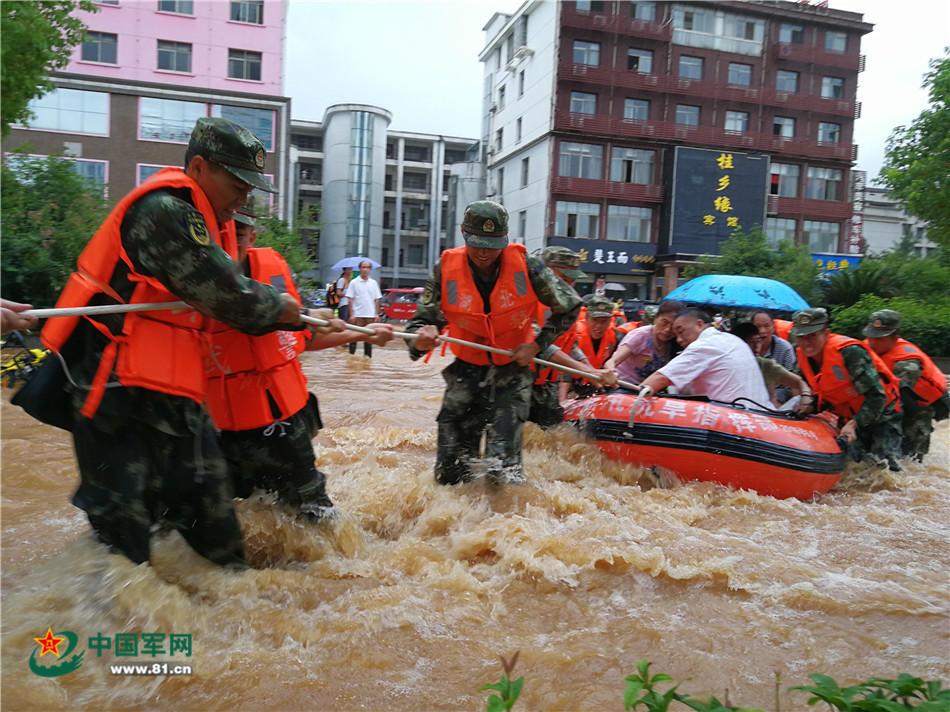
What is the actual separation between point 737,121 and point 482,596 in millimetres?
37329

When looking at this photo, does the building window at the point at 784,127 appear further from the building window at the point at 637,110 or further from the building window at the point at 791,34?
the building window at the point at 637,110

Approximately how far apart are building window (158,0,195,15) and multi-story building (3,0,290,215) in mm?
36

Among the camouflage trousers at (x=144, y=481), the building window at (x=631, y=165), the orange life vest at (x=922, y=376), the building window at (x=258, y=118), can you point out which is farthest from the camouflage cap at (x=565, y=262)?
the building window at (x=631, y=165)

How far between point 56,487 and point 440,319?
2569 millimetres

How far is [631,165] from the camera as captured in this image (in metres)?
34.8

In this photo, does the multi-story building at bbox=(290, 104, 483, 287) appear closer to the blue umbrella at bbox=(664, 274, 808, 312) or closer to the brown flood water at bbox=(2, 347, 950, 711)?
the blue umbrella at bbox=(664, 274, 808, 312)

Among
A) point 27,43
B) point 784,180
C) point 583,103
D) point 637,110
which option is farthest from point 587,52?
point 27,43

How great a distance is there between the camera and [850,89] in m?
37.9

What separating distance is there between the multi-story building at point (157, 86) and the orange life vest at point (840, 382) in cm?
2462

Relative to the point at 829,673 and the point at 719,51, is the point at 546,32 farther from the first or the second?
the point at 829,673

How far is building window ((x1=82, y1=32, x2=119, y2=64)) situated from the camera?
27141 millimetres

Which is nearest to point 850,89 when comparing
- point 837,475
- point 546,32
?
point 546,32

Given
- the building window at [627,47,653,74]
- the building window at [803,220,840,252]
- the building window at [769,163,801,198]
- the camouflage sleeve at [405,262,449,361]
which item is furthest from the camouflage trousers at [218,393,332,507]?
the building window at [803,220,840,252]

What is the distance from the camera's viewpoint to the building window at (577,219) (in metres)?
33.8
